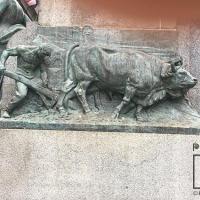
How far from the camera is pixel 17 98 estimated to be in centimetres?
828

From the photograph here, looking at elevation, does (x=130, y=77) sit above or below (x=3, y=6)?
below

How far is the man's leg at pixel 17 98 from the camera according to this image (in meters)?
8.28

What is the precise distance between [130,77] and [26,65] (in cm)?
160

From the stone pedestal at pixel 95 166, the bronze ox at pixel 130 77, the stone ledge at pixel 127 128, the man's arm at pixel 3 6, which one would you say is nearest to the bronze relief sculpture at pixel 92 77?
the bronze ox at pixel 130 77

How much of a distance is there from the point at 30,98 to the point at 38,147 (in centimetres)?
85

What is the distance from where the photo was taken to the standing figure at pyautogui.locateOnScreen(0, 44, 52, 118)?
8289 mm

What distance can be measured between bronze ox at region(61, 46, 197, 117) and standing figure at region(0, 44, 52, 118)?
1.61ft

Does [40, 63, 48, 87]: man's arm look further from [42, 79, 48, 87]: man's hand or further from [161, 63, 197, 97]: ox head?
[161, 63, 197, 97]: ox head

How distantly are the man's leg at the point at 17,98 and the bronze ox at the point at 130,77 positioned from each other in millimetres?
658

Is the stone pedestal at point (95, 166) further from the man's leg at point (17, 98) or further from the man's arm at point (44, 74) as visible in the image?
the man's arm at point (44, 74)

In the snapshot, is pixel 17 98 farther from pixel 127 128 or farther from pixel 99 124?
pixel 127 128

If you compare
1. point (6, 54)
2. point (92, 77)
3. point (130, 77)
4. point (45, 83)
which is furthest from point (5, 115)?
point (130, 77)

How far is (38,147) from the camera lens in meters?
8.01

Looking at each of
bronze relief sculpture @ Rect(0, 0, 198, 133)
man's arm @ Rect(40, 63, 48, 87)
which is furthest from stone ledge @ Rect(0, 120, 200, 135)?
man's arm @ Rect(40, 63, 48, 87)
